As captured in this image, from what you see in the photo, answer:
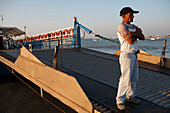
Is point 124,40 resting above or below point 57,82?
above

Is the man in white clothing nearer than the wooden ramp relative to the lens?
Yes

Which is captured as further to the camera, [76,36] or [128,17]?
[76,36]

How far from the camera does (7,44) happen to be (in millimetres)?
17672

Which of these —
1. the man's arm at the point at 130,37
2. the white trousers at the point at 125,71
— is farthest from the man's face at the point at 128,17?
the white trousers at the point at 125,71

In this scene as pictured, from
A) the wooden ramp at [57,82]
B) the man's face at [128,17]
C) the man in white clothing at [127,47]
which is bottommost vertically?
the wooden ramp at [57,82]

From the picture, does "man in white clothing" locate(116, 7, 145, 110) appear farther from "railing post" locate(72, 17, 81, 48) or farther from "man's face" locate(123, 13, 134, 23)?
"railing post" locate(72, 17, 81, 48)

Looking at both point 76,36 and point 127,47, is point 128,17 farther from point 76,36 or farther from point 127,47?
point 76,36

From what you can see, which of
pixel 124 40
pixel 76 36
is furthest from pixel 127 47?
pixel 76 36

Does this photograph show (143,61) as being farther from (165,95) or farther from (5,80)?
→ (5,80)

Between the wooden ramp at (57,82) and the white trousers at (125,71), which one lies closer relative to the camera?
the white trousers at (125,71)

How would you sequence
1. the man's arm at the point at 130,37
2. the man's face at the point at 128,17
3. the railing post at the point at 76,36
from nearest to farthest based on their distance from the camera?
the man's arm at the point at 130,37, the man's face at the point at 128,17, the railing post at the point at 76,36

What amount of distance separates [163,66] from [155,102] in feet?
16.4

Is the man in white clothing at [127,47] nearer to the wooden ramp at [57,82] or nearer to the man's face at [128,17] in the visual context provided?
the man's face at [128,17]

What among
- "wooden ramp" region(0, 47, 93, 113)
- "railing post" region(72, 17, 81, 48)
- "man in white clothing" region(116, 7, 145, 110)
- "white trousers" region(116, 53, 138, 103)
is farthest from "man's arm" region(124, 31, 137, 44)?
"railing post" region(72, 17, 81, 48)
